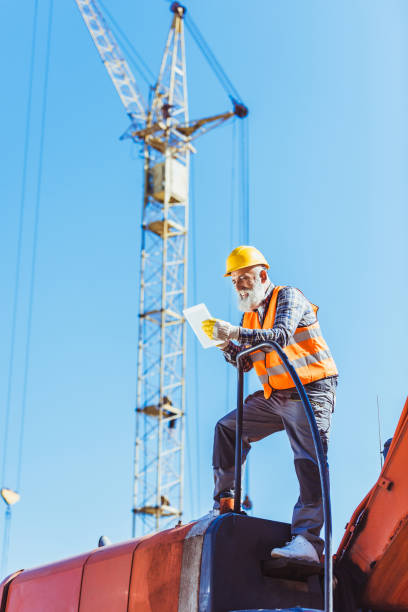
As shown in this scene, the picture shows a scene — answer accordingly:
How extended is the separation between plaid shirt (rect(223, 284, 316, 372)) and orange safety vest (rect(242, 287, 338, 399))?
0.22 ft

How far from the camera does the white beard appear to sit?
5.33m

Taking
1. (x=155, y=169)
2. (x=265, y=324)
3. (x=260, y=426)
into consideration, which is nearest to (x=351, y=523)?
(x=260, y=426)

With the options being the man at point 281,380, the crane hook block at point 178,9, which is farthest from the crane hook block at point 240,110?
the man at point 281,380

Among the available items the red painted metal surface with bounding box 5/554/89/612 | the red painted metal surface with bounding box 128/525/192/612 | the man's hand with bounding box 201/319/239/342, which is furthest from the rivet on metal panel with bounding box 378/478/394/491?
the red painted metal surface with bounding box 5/554/89/612

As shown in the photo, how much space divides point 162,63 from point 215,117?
17.7 ft

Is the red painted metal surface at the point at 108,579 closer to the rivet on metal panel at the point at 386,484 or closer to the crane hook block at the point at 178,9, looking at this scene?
the rivet on metal panel at the point at 386,484

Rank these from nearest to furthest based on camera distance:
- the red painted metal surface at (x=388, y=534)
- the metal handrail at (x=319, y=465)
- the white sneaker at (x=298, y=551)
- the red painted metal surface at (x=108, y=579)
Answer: the metal handrail at (x=319, y=465), the red painted metal surface at (x=388, y=534), the white sneaker at (x=298, y=551), the red painted metal surface at (x=108, y=579)

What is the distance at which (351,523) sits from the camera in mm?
4492

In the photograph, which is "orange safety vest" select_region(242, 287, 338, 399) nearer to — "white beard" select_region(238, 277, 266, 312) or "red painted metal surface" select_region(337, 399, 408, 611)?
"white beard" select_region(238, 277, 266, 312)

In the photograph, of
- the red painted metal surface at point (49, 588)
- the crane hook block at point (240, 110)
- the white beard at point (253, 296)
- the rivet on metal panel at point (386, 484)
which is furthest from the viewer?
the crane hook block at point (240, 110)

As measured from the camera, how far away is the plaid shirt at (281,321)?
4836 mm

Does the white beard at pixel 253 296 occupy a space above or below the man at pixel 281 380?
above

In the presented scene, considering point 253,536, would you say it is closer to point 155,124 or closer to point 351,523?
point 351,523

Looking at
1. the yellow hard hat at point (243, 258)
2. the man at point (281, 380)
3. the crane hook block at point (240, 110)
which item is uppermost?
the crane hook block at point (240, 110)
